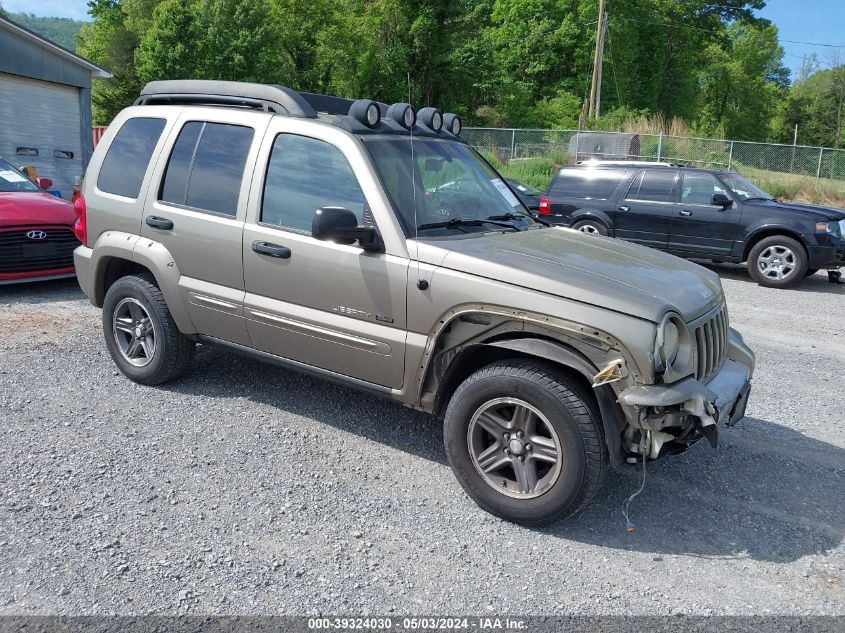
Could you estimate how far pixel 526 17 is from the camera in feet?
162

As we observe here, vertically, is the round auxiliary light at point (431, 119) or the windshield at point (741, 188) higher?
the round auxiliary light at point (431, 119)

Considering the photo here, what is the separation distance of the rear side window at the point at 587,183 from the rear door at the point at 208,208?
8.74m

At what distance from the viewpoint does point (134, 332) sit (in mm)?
5355

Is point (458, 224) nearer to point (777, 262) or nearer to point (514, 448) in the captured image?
point (514, 448)

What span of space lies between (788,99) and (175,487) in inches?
3636

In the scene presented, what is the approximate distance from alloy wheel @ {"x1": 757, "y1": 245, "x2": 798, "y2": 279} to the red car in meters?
9.63

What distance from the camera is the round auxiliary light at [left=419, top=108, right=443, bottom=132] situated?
192 inches

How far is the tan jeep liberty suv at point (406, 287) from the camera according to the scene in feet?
11.3

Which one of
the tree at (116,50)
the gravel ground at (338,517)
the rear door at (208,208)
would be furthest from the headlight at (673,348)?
the tree at (116,50)

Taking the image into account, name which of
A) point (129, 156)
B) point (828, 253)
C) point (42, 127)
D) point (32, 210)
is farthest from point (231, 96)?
point (42, 127)

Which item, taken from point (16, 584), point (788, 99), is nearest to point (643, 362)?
point (16, 584)

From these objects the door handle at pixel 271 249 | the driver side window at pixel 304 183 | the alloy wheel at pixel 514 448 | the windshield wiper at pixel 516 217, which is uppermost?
the driver side window at pixel 304 183

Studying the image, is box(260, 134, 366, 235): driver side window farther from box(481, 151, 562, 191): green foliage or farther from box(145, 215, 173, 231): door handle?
box(481, 151, 562, 191): green foliage

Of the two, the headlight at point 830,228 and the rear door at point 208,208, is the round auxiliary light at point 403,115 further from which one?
the headlight at point 830,228
